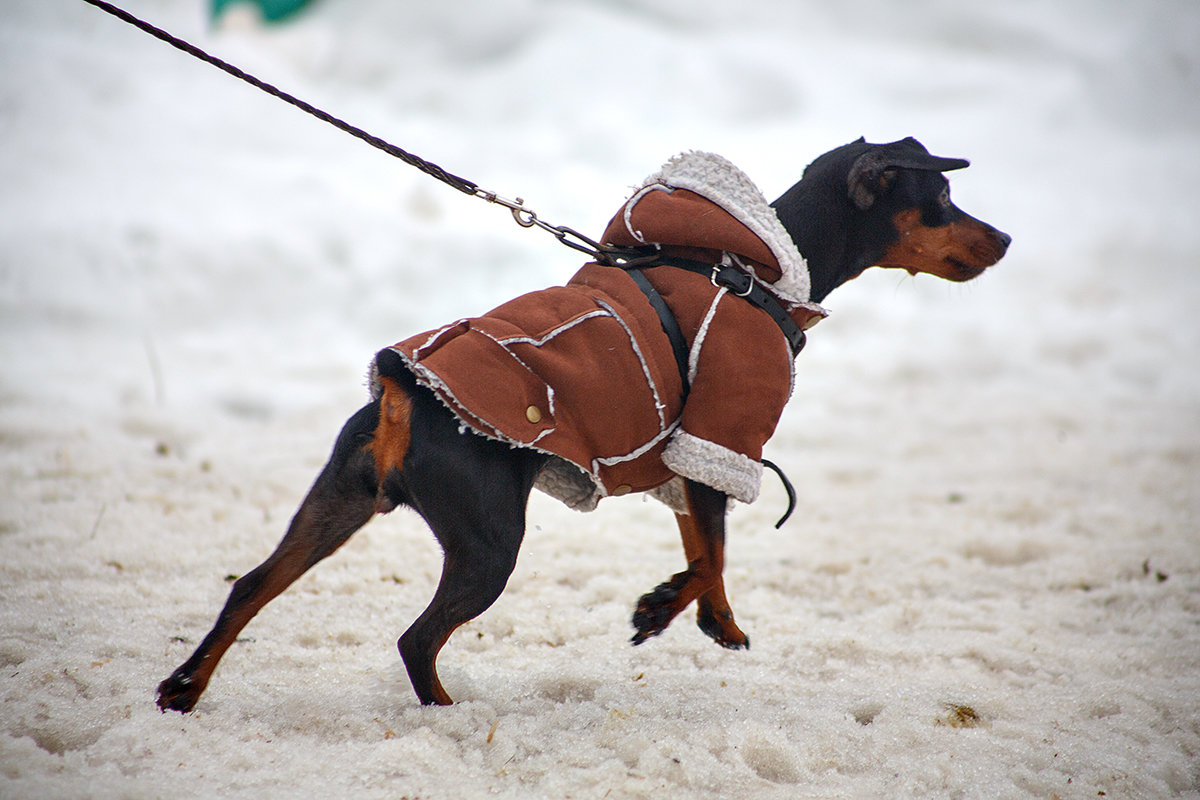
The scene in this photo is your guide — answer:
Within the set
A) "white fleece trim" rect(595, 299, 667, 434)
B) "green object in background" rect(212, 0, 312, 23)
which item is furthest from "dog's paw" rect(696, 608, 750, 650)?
"green object in background" rect(212, 0, 312, 23)

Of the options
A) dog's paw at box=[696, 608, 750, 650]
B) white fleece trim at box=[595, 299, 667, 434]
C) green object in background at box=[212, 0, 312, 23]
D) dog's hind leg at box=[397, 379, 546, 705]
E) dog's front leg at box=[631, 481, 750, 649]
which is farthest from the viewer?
green object in background at box=[212, 0, 312, 23]

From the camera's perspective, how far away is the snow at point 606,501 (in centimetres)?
195

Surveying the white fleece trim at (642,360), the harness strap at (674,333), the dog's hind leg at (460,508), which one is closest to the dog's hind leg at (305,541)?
the dog's hind leg at (460,508)

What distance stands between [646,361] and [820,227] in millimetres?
668

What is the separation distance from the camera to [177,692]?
1898 mm

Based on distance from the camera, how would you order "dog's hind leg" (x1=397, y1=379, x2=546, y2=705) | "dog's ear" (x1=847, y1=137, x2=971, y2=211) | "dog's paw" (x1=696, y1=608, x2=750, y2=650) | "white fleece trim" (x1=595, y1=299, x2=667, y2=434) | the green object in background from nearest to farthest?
"dog's hind leg" (x1=397, y1=379, x2=546, y2=705)
"white fleece trim" (x1=595, y1=299, x2=667, y2=434)
"dog's ear" (x1=847, y1=137, x2=971, y2=211)
"dog's paw" (x1=696, y1=608, x2=750, y2=650)
the green object in background

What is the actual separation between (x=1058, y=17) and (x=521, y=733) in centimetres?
863

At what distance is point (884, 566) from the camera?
3303 millimetres

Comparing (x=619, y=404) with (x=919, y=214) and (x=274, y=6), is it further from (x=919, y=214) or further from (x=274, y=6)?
(x=274, y=6)

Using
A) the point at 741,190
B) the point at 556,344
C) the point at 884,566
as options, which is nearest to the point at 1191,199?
the point at 884,566

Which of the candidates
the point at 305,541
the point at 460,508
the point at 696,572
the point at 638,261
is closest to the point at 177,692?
the point at 305,541

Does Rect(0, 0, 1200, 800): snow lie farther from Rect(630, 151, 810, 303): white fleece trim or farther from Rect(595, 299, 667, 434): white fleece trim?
Rect(630, 151, 810, 303): white fleece trim

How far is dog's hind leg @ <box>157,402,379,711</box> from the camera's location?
190 cm

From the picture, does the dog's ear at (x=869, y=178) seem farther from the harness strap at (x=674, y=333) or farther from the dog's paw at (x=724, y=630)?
the dog's paw at (x=724, y=630)
